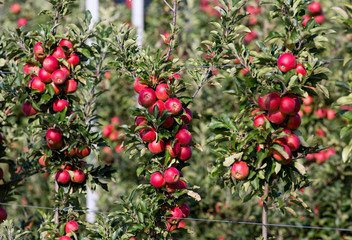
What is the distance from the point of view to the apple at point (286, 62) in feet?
8.15

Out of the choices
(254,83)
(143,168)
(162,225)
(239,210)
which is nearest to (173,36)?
(254,83)

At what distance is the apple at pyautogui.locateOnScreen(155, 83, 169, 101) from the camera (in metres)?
2.73

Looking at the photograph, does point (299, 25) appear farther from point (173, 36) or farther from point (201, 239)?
point (201, 239)

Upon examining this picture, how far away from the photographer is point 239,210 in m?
5.19

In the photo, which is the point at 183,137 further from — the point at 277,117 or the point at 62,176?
the point at 62,176

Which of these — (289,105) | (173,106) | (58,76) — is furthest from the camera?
(58,76)

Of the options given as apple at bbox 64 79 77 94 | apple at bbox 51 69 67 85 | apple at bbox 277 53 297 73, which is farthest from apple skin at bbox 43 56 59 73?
apple at bbox 277 53 297 73

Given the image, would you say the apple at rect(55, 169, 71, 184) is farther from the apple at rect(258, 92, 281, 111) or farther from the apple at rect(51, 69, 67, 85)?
the apple at rect(258, 92, 281, 111)

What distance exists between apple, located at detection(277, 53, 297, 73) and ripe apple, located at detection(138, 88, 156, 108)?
766 millimetres

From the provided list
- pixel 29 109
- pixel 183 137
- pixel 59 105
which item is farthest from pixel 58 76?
pixel 183 137

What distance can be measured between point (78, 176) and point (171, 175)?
75 centimetres

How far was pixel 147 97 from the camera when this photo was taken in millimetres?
2707

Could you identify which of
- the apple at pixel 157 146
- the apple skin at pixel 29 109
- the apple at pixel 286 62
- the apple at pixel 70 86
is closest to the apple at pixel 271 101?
the apple at pixel 286 62

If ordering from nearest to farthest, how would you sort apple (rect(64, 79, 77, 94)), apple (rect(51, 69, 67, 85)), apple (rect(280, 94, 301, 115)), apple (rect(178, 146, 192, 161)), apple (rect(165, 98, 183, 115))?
1. apple (rect(280, 94, 301, 115))
2. apple (rect(165, 98, 183, 115))
3. apple (rect(178, 146, 192, 161))
4. apple (rect(51, 69, 67, 85))
5. apple (rect(64, 79, 77, 94))
